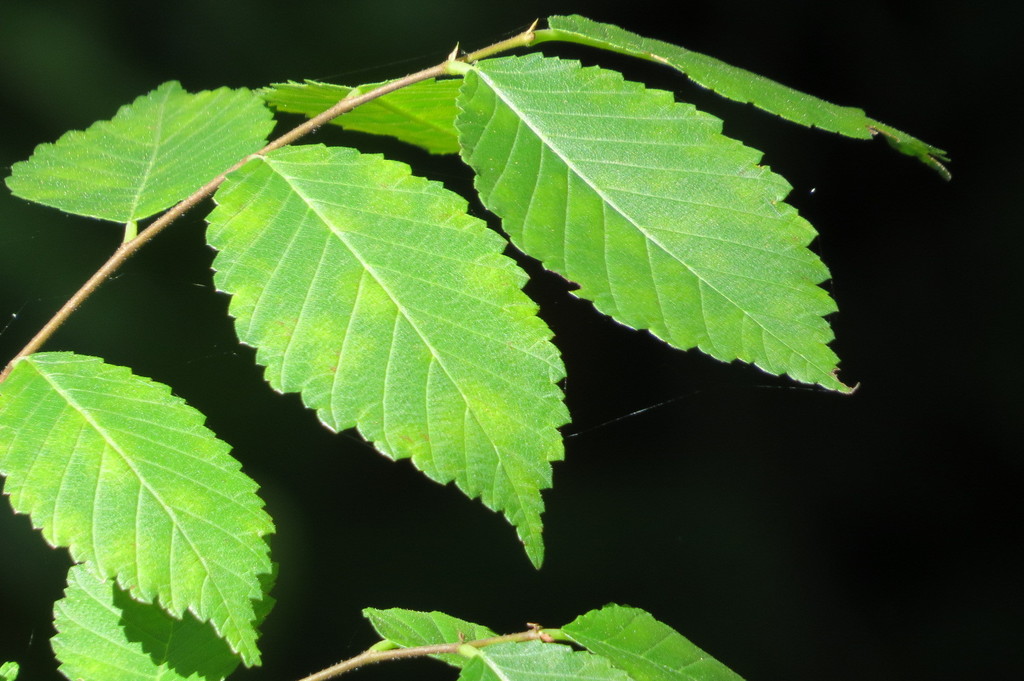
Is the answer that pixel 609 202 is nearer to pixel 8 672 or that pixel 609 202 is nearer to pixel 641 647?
pixel 641 647

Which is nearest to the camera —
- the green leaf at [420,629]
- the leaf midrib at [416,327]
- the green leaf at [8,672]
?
the leaf midrib at [416,327]

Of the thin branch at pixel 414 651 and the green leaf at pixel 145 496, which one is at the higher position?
the green leaf at pixel 145 496

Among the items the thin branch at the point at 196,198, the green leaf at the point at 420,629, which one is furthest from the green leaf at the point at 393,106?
the green leaf at the point at 420,629

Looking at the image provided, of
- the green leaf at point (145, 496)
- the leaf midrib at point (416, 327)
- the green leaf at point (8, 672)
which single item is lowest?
the green leaf at point (8, 672)

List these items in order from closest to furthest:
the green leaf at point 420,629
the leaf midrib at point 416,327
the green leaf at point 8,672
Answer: the leaf midrib at point 416,327 < the green leaf at point 8,672 < the green leaf at point 420,629

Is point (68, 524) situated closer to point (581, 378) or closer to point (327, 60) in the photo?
point (327, 60)

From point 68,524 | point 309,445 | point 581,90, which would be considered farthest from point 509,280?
point 309,445

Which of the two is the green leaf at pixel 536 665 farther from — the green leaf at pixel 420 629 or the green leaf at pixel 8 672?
the green leaf at pixel 8 672

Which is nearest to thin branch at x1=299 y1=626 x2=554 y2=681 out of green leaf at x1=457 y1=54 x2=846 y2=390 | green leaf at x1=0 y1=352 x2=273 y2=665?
green leaf at x1=0 y1=352 x2=273 y2=665
